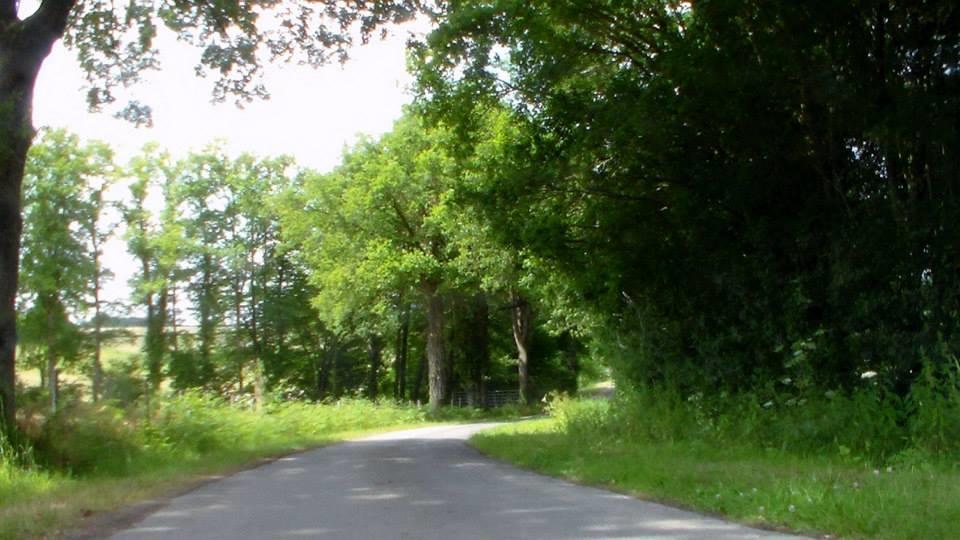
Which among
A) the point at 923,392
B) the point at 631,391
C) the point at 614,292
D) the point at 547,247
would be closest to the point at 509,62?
the point at 547,247

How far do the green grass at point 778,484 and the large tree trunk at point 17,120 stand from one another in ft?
28.8

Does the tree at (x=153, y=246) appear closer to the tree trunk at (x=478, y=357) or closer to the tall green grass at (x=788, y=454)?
the tree trunk at (x=478, y=357)

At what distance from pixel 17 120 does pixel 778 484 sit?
1220 cm

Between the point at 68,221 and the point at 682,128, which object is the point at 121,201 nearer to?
the point at 68,221

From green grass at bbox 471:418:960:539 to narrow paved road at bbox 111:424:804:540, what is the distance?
0.46 metres

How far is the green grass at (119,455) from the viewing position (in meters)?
11.3

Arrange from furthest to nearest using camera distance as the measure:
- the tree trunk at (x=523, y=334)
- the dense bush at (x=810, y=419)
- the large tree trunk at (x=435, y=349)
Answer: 1. the tree trunk at (x=523, y=334)
2. the large tree trunk at (x=435, y=349)
3. the dense bush at (x=810, y=419)

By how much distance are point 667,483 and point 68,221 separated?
36.4 meters

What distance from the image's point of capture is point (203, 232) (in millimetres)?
64625

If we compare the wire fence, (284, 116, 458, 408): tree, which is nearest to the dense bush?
(284, 116, 458, 408): tree

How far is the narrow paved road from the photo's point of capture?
351 inches

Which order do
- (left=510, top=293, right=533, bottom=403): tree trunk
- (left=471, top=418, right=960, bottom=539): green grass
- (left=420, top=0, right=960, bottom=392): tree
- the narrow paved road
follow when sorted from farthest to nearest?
(left=510, top=293, right=533, bottom=403): tree trunk → (left=420, top=0, right=960, bottom=392): tree → the narrow paved road → (left=471, top=418, right=960, bottom=539): green grass

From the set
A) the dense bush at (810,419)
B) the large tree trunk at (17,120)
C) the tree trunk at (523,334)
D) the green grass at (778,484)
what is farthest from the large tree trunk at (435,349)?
the large tree trunk at (17,120)

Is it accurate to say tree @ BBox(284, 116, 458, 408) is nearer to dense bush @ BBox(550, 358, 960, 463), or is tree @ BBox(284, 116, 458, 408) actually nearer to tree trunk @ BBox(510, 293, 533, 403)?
tree trunk @ BBox(510, 293, 533, 403)
